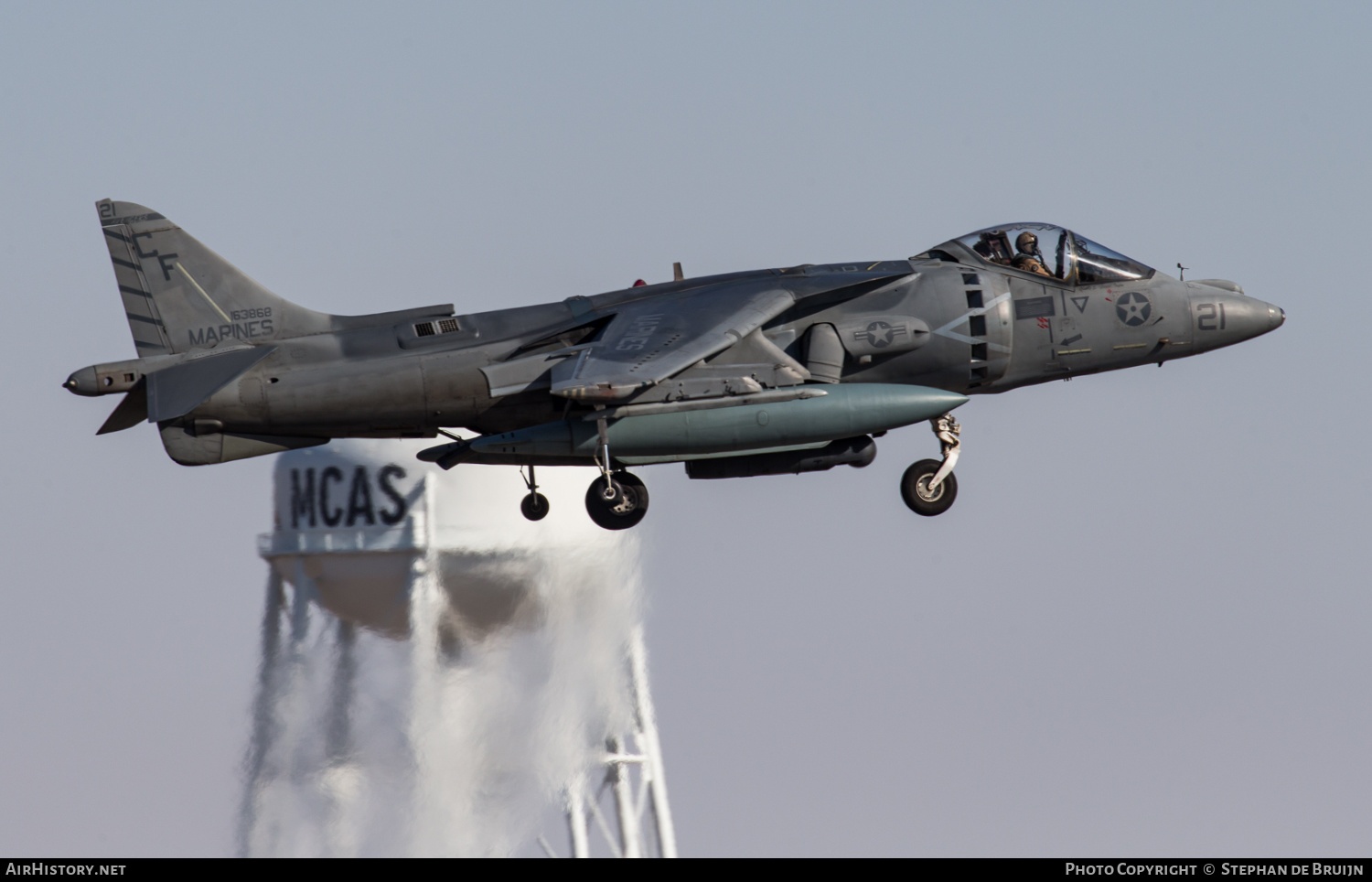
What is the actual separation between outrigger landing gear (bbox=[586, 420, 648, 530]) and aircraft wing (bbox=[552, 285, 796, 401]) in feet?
5.37

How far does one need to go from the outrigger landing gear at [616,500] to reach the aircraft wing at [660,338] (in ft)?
5.37

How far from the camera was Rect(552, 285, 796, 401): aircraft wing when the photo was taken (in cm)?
1778

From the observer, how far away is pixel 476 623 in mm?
30984

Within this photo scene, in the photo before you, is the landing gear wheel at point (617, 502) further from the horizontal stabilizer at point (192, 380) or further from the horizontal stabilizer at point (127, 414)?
the horizontal stabilizer at point (127, 414)

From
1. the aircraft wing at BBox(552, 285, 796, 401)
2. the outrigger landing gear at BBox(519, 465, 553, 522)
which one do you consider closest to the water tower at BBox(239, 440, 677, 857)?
the outrigger landing gear at BBox(519, 465, 553, 522)

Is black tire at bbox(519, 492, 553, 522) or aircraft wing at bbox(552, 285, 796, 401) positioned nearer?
A: aircraft wing at bbox(552, 285, 796, 401)

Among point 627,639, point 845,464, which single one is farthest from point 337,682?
point 845,464

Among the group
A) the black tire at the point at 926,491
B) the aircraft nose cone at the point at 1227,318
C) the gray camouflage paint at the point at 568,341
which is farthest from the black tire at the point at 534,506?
the aircraft nose cone at the point at 1227,318

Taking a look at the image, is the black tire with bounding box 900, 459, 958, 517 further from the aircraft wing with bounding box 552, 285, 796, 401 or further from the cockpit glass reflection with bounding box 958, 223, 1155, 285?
the aircraft wing with bounding box 552, 285, 796, 401

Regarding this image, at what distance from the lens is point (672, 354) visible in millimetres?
18281

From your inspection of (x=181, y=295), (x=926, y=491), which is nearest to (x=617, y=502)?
(x=926, y=491)
